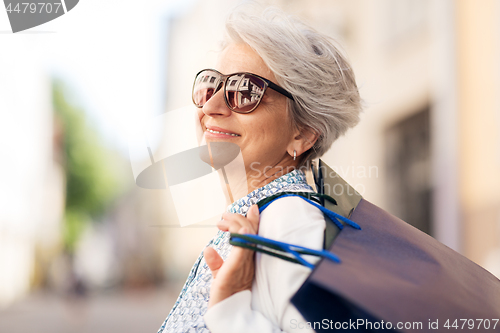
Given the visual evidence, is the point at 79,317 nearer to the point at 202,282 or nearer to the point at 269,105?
the point at 202,282

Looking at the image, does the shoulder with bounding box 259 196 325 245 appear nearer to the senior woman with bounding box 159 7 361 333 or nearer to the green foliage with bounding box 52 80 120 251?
the senior woman with bounding box 159 7 361 333

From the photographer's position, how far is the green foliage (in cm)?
2033

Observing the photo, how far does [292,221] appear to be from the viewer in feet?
3.79

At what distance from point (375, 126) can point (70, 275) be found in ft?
38.0

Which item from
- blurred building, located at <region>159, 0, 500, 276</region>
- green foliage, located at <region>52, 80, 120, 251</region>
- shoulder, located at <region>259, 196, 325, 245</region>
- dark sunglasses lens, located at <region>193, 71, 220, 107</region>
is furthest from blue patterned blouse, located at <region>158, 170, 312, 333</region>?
green foliage, located at <region>52, 80, 120, 251</region>

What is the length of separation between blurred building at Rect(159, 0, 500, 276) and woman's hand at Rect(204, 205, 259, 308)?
2880 mm

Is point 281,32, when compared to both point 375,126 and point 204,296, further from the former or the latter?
point 375,126

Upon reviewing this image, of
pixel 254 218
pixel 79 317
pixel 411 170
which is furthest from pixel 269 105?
pixel 79 317

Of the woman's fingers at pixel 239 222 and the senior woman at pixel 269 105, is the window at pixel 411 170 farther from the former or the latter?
the woman's fingers at pixel 239 222

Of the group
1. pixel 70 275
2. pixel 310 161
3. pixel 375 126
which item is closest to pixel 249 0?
pixel 310 161

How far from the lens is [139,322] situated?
8742 millimetres

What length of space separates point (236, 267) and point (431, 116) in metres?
7.35

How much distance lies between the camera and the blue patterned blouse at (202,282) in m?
1.32

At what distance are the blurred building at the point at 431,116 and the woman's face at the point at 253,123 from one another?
7.43 ft
